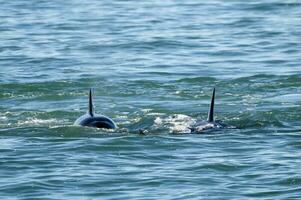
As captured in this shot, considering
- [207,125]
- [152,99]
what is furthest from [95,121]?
[152,99]

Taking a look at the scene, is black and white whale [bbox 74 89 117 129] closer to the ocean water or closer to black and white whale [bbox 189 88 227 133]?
the ocean water

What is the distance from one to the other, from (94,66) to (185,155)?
1107 cm

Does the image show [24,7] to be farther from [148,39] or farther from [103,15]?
[148,39]

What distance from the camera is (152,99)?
24.5 metres

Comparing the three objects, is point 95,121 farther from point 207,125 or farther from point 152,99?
point 152,99

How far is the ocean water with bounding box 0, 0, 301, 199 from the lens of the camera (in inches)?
671

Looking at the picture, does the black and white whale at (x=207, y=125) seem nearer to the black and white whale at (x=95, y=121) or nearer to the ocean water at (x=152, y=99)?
the ocean water at (x=152, y=99)

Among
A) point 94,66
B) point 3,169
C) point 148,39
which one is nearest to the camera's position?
point 3,169

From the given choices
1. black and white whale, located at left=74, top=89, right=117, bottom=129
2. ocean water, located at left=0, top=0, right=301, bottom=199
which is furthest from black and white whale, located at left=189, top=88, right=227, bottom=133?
black and white whale, located at left=74, top=89, right=117, bottom=129

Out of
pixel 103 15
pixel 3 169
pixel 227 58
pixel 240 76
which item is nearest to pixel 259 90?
pixel 240 76

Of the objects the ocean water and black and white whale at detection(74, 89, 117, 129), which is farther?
black and white whale at detection(74, 89, 117, 129)

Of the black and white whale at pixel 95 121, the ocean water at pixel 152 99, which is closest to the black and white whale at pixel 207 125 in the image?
the ocean water at pixel 152 99

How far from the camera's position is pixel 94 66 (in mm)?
29484

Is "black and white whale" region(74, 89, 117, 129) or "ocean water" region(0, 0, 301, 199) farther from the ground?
"black and white whale" region(74, 89, 117, 129)
